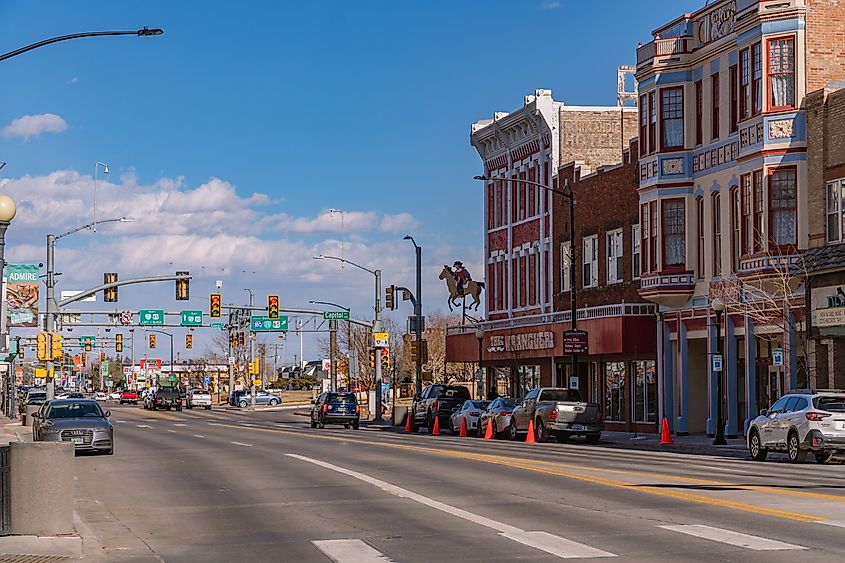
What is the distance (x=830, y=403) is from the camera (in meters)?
30.5

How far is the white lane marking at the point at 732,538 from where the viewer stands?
1353 cm

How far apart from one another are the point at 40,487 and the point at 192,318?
79.0 m

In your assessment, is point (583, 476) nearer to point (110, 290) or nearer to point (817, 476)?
point (817, 476)

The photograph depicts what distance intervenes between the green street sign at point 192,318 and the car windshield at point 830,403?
67.2 meters

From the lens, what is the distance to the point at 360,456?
31.4 meters

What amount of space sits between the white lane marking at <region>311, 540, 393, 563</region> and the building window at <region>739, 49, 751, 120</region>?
1199 inches

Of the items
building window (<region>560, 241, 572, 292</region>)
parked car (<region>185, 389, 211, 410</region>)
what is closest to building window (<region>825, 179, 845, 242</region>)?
building window (<region>560, 241, 572, 292</region>)

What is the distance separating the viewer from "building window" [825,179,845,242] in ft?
126

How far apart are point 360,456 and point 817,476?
1115 cm

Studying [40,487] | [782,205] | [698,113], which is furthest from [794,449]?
[40,487]

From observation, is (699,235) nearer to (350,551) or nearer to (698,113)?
(698,113)

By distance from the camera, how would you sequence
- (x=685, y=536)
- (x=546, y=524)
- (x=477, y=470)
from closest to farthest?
(x=685, y=536) < (x=546, y=524) < (x=477, y=470)

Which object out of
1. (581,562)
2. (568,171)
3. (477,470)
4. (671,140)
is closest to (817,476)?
(477,470)

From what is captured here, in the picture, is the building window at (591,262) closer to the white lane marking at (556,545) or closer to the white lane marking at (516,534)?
the white lane marking at (516,534)
